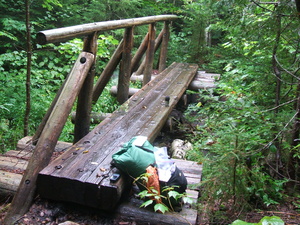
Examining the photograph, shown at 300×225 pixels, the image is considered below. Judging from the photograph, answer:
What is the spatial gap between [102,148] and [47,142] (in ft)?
2.05

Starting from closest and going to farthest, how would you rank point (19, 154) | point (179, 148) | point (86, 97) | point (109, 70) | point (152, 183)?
point (152, 183), point (86, 97), point (19, 154), point (179, 148), point (109, 70)

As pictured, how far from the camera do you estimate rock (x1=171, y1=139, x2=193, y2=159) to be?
487 cm

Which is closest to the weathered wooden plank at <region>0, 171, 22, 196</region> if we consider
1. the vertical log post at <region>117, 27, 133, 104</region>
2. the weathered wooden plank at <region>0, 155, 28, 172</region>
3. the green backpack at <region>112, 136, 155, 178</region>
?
the weathered wooden plank at <region>0, 155, 28, 172</region>

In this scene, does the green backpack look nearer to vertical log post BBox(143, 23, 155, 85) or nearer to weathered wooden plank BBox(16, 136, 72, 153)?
weathered wooden plank BBox(16, 136, 72, 153)

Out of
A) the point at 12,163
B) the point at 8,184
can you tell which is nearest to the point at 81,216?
the point at 8,184

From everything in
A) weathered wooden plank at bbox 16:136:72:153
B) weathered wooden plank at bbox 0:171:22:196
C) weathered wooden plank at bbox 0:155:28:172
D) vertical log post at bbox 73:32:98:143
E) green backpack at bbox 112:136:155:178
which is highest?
vertical log post at bbox 73:32:98:143

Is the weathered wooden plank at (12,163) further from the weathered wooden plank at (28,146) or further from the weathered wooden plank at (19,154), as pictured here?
the weathered wooden plank at (28,146)

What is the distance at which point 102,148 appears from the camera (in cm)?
333

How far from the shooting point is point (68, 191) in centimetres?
269

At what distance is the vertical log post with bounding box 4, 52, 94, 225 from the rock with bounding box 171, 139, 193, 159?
223 centimetres

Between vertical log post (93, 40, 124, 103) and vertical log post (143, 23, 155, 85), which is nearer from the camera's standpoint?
vertical log post (93, 40, 124, 103)

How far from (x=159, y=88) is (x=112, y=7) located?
5257mm

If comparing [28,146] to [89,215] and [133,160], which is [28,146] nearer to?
[89,215]

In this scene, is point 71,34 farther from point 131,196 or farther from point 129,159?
point 131,196
